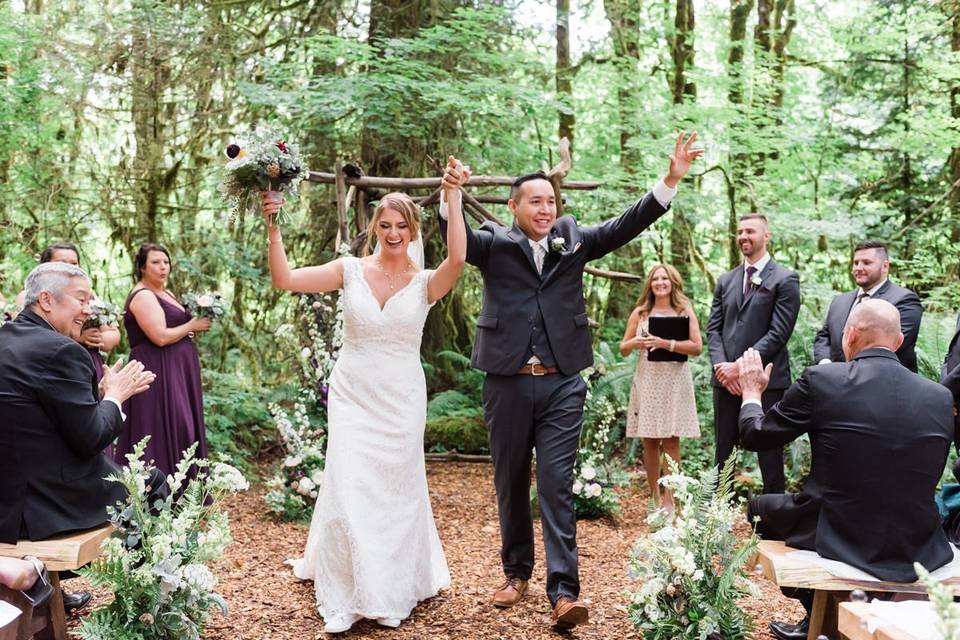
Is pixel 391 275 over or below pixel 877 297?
over

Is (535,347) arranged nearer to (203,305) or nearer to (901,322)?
(901,322)

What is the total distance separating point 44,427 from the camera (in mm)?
3611

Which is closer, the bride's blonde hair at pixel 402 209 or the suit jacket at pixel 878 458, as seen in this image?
the suit jacket at pixel 878 458

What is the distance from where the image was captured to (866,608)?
2.71 meters

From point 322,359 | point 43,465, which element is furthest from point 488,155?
point 43,465

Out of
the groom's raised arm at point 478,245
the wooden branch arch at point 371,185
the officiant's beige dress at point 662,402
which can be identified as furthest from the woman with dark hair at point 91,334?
the officiant's beige dress at point 662,402

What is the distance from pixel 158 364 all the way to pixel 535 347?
10.3ft

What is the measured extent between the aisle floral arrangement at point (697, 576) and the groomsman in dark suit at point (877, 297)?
8.30ft

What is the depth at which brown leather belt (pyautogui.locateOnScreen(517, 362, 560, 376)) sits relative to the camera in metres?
4.53

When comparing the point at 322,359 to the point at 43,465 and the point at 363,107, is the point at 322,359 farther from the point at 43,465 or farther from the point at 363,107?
the point at 43,465

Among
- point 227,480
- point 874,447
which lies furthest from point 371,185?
point 874,447

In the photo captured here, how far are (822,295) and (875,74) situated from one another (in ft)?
11.4

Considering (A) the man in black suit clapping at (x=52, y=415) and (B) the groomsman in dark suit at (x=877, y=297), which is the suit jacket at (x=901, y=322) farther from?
(A) the man in black suit clapping at (x=52, y=415)

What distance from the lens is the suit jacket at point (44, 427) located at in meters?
3.54
